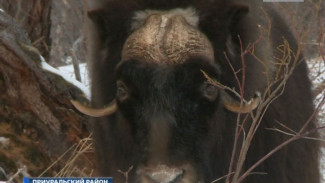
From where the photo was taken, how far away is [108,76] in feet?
14.3

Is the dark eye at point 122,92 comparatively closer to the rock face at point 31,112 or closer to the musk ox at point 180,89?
the musk ox at point 180,89

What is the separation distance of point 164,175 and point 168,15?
3.23ft

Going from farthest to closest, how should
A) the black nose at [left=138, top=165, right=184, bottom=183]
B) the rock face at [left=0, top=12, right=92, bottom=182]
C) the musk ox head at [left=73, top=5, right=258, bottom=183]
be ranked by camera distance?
the rock face at [left=0, top=12, right=92, bottom=182] → the musk ox head at [left=73, top=5, right=258, bottom=183] → the black nose at [left=138, top=165, right=184, bottom=183]

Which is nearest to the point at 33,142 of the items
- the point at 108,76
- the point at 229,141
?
the point at 108,76

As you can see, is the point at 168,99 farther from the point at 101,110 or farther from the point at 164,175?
the point at 101,110

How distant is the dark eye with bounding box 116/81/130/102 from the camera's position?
4.00 m

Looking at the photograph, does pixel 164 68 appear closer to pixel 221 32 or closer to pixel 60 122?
pixel 221 32

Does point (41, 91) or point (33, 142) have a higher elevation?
point (41, 91)

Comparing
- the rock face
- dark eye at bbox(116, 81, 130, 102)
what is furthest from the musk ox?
the rock face

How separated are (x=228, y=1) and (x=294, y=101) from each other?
101cm

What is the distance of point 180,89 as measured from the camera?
389 cm

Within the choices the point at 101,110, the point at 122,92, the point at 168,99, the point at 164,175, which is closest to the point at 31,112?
the point at 101,110

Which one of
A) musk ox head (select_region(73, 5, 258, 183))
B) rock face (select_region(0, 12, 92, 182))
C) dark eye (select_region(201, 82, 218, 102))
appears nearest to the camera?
musk ox head (select_region(73, 5, 258, 183))

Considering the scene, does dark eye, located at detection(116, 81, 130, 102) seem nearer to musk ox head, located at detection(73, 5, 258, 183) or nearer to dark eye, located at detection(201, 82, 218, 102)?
musk ox head, located at detection(73, 5, 258, 183)
